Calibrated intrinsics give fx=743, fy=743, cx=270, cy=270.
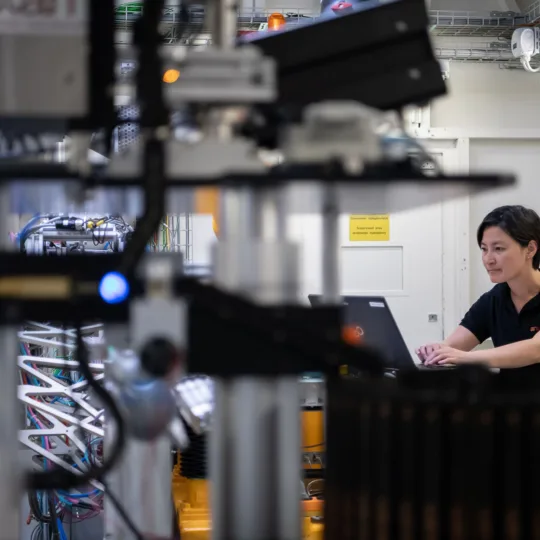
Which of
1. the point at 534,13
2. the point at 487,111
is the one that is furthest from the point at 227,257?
the point at 487,111

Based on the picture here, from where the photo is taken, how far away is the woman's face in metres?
2.32

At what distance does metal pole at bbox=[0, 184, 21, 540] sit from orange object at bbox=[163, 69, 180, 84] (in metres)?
0.28

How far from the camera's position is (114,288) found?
2.35 ft

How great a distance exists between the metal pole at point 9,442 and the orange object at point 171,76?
0.28 metres

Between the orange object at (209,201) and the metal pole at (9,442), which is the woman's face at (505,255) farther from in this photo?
the metal pole at (9,442)

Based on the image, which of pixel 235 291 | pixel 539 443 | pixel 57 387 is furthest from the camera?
pixel 57 387

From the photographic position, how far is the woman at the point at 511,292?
221cm

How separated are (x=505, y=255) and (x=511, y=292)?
0.19 meters

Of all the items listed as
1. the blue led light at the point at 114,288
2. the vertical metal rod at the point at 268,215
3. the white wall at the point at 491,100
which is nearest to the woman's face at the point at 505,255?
the vertical metal rod at the point at 268,215

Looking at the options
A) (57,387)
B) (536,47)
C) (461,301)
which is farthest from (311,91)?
(461,301)

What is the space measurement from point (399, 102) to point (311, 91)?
0.10m

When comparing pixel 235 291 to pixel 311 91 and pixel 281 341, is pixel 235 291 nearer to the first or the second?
pixel 281 341

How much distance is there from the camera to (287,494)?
70cm

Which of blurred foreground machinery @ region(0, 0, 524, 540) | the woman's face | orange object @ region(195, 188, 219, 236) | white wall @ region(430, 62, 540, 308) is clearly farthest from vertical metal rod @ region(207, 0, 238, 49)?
white wall @ region(430, 62, 540, 308)
